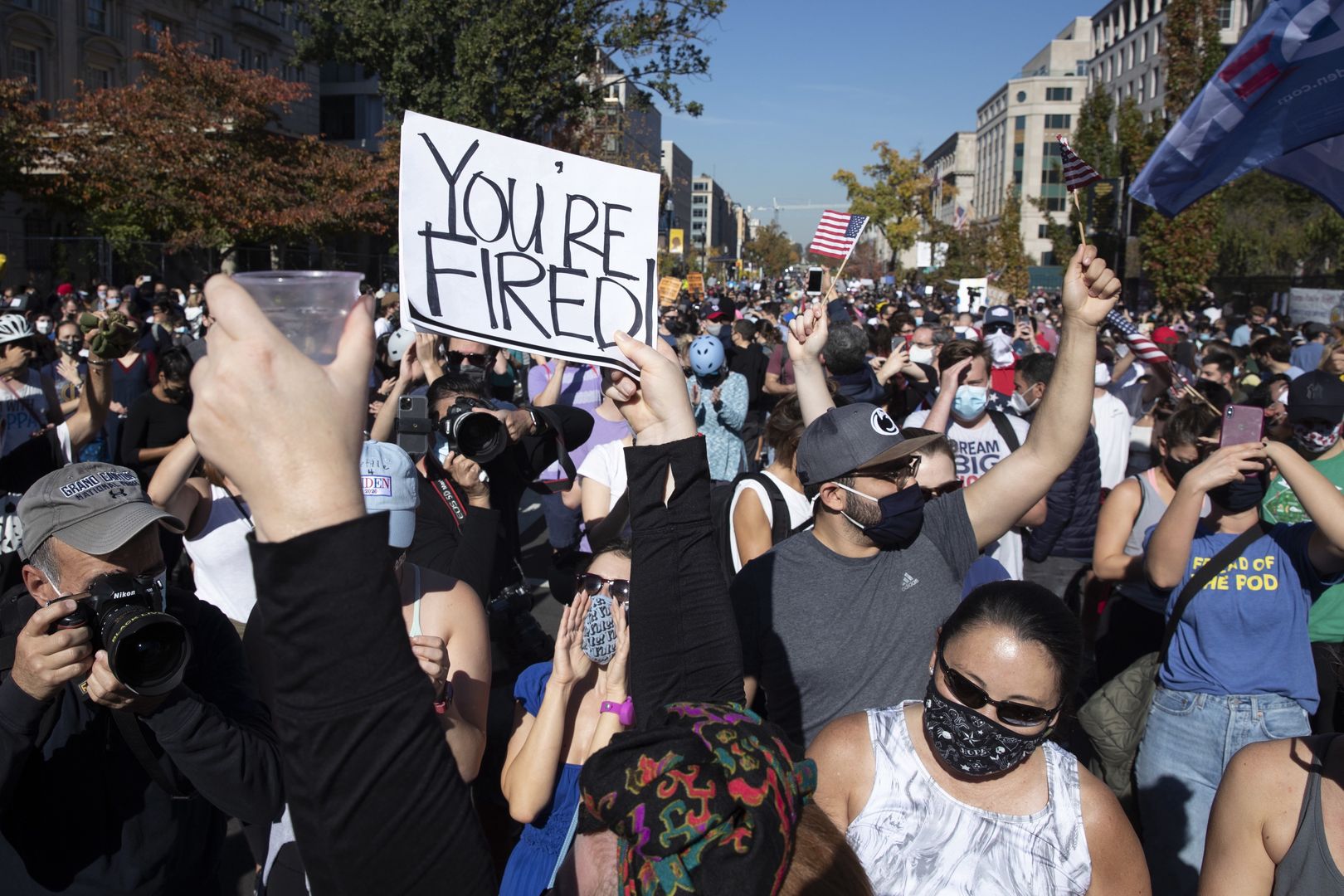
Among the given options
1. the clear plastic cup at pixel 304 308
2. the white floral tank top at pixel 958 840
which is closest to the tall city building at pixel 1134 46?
the white floral tank top at pixel 958 840

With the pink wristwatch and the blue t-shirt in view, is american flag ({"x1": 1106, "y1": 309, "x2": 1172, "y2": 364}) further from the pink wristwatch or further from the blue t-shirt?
the pink wristwatch

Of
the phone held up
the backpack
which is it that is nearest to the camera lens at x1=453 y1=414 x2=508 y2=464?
the backpack

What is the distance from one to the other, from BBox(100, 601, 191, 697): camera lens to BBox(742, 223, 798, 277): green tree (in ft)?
347

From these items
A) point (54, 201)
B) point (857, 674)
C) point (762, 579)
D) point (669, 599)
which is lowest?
point (857, 674)

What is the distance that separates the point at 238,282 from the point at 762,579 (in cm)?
203

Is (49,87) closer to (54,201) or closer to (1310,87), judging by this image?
(54,201)

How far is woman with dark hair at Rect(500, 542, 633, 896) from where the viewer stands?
2.68m

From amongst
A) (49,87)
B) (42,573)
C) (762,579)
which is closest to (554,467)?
(762,579)

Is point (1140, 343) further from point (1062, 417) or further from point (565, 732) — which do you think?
point (565, 732)

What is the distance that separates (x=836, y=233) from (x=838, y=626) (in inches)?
361

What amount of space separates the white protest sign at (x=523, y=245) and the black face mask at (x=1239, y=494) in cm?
236

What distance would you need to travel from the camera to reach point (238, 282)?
115cm

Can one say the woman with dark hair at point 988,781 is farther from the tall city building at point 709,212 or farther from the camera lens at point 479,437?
the tall city building at point 709,212

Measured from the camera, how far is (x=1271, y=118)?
432 centimetres
